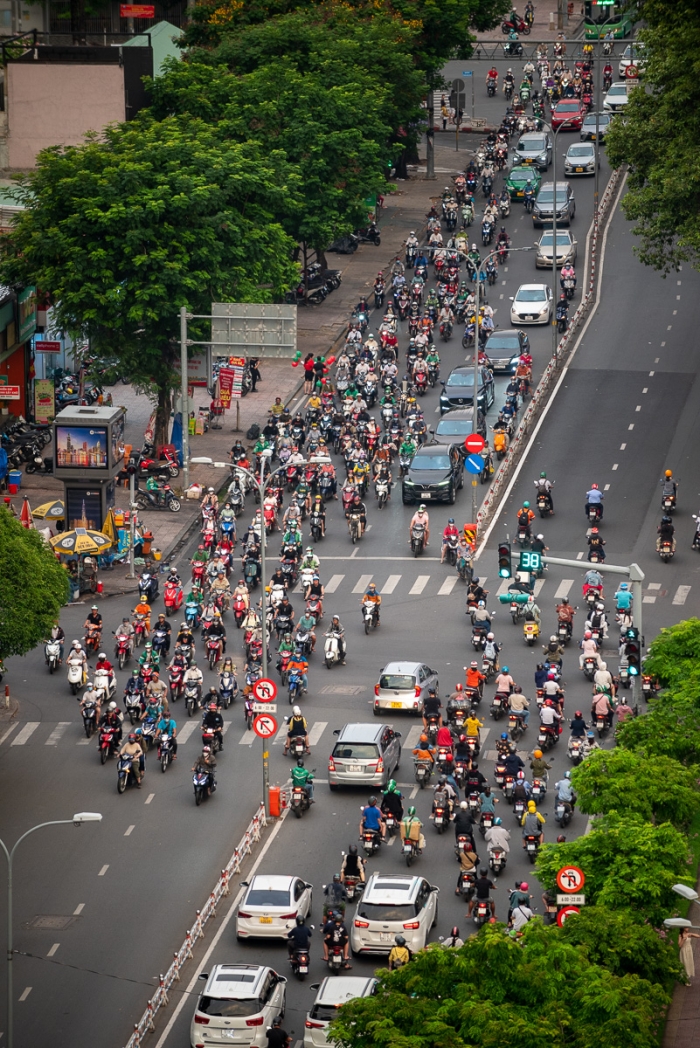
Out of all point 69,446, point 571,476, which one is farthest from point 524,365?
point 69,446

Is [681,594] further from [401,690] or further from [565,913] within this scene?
[565,913]

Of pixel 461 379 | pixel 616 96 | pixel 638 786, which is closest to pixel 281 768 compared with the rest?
pixel 638 786

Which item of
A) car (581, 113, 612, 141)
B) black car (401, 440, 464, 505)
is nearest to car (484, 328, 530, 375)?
black car (401, 440, 464, 505)

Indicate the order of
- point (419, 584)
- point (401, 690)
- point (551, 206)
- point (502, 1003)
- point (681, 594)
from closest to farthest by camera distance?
point (502, 1003) < point (401, 690) < point (681, 594) < point (419, 584) < point (551, 206)

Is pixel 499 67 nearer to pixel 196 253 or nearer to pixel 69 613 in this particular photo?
pixel 196 253

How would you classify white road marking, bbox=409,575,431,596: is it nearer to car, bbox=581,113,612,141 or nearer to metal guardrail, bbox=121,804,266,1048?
metal guardrail, bbox=121,804,266,1048

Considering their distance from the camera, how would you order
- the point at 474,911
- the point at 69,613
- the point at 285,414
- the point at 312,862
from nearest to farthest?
the point at 474,911
the point at 312,862
the point at 69,613
the point at 285,414
